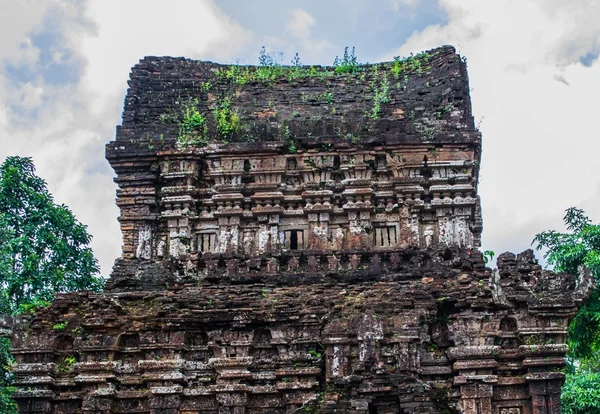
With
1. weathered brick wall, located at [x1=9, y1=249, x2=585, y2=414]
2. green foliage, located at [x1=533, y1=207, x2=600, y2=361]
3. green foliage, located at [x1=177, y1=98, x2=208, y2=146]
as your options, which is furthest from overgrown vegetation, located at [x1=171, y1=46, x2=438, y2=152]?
green foliage, located at [x1=533, y1=207, x2=600, y2=361]

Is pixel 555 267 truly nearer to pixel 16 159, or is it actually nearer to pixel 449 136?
pixel 449 136

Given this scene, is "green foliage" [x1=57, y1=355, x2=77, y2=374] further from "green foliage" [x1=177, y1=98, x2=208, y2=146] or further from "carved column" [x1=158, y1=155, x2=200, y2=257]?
"green foliage" [x1=177, y1=98, x2=208, y2=146]

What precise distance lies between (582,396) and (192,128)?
33.5 ft

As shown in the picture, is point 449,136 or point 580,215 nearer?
point 449,136

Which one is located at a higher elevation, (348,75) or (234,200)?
(348,75)

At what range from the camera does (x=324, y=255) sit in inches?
501

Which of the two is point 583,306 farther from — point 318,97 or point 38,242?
point 38,242

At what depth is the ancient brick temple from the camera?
421 inches

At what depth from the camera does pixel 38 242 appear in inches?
849

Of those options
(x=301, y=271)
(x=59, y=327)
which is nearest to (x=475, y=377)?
(x=301, y=271)

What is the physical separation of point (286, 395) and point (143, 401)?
199 centimetres

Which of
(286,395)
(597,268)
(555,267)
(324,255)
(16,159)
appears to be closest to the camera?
(286,395)

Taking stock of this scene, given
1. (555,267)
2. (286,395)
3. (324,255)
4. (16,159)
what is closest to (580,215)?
(555,267)

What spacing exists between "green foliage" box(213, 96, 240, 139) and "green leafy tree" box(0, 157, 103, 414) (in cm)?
807
